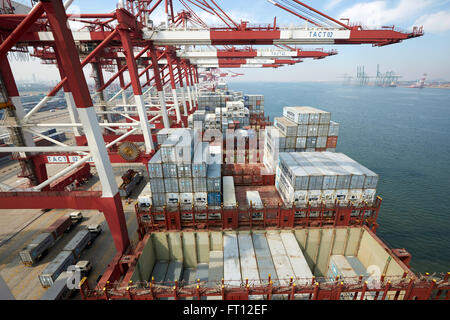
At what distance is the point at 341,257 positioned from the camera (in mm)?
20500

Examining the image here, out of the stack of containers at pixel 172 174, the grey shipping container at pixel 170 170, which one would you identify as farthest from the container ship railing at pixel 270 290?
the grey shipping container at pixel 170 170

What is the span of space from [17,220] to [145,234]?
→ 18.7m

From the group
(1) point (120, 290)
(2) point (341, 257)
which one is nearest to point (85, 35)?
(1) point (120, 290)

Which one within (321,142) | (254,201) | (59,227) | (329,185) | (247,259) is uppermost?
(321,142)

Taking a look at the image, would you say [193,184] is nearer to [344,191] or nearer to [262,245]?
[262,245]

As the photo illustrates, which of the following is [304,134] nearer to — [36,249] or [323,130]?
[323,130]

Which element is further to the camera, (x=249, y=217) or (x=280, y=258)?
(x=249, y=217)

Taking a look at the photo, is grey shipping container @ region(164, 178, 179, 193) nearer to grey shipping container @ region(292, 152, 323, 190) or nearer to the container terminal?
the container terminal

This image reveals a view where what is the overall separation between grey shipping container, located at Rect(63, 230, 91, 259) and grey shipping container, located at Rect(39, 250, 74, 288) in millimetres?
451

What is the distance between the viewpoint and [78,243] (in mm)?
20141

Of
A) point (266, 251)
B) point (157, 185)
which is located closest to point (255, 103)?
point (157, 185)

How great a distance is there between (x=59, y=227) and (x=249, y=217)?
65.5 feet

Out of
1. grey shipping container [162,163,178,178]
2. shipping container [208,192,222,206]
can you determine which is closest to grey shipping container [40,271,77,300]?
grey shipping container [162,163,178,178]
